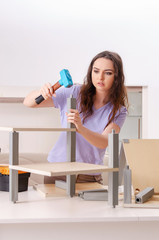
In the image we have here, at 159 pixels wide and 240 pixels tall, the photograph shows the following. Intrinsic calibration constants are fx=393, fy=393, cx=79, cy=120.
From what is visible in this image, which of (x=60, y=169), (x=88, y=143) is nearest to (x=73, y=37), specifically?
(x=88, y=143)

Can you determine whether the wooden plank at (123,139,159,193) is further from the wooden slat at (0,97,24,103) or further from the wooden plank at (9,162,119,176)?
the wooden slat at (0,97,24,103)

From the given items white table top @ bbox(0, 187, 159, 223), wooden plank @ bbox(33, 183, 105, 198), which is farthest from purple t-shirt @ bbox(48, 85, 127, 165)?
white table top @ bbox(0, 187, 159, 223)

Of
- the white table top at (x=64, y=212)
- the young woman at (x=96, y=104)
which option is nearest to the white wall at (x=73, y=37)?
the young woman at (x=96, y=104)

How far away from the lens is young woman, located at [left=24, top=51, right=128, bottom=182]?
177 cm

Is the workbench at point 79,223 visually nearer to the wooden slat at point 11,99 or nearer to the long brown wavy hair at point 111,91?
the long brown wavy hair at point 111,91

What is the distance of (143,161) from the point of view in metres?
1.68

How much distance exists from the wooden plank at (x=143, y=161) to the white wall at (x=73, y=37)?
131cm

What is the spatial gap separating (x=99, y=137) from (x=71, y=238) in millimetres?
478

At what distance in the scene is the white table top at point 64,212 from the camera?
1.25 m

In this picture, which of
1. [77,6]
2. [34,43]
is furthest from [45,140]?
[77,6]

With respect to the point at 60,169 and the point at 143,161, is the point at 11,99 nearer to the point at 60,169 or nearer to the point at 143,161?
the point at 143,161

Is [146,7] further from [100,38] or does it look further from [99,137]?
[99,137]

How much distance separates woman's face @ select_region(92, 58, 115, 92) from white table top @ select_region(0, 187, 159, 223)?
52 centimetres

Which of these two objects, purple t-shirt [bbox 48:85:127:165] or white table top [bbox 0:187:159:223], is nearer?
white table top [bbox 0:187:159:223]
